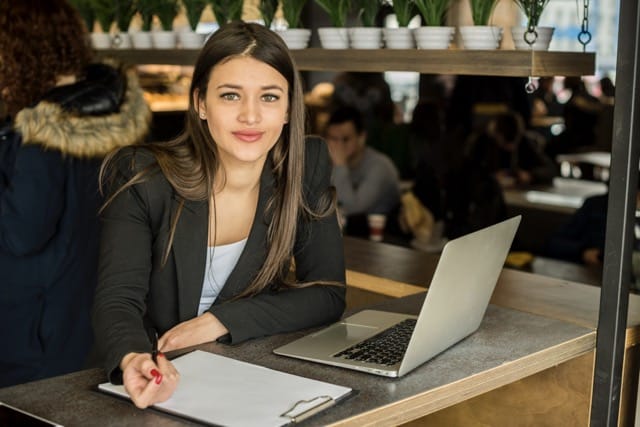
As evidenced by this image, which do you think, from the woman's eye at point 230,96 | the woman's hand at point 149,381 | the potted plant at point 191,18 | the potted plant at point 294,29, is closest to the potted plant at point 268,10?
the potted plant at point 294,29

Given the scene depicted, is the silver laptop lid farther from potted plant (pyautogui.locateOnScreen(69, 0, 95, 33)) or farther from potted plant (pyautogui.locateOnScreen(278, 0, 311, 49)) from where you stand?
potted plant (pyautogui.locateOnScreen(69, 0, 95, 33))

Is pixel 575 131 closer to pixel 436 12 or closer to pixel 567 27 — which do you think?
pixel 567 27

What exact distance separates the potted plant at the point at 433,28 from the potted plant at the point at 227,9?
0.79 metres

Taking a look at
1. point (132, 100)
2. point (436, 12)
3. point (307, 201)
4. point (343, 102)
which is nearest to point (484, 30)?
point (436, 12)

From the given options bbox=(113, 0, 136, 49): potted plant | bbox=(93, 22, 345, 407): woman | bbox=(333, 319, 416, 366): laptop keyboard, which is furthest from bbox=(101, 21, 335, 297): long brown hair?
bbox=(113, 0, 136, 49): potted plant

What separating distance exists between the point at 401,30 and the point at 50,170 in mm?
1031

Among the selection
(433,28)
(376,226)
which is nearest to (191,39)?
(433,28)

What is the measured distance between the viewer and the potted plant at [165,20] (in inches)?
130

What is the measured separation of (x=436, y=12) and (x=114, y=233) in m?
1.10

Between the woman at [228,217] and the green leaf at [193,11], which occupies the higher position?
the green leaf at [193,11]

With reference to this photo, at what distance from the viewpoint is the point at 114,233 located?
6.01 feet

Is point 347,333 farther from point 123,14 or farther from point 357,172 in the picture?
point 357,172

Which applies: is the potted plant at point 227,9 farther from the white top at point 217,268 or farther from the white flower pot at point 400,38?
the white top at point 217,268

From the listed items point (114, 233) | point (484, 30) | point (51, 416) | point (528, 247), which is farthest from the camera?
point (528, 247)
